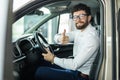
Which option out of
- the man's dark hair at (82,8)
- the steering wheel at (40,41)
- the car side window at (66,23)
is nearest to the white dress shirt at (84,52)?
the man's dark hair at (82,8)

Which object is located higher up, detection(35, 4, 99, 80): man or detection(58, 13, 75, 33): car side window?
detection(58, 13, 75, 33): car side window

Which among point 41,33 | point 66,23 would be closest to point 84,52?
point 41,33

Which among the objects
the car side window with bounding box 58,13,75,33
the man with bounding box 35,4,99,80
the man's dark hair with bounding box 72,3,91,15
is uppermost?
the man's dark hair with bounding box 72,3,91,15

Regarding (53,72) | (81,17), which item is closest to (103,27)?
(81,17)

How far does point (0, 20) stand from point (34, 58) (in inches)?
90.7

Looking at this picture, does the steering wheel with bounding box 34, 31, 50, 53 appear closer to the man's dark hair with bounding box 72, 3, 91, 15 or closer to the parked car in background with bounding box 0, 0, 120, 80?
the parked car in background with bounding box 0, 0, 120, 80

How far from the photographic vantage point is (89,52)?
9.16 ft

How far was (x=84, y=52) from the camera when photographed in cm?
279

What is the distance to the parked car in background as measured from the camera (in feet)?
3.96

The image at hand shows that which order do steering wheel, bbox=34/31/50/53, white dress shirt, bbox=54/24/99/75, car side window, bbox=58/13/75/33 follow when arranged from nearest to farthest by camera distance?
white dress shirt, bbox=54/24/99/75 < steering wheel, bbox=34/31/50/53 < car side window, bbox=58/13/75/33

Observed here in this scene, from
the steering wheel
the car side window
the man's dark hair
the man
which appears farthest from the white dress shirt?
the car side window

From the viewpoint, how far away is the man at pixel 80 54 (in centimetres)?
281

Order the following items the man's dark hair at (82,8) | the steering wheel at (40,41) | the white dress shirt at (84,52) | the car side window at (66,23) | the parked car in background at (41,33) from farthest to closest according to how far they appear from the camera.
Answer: the car side window at (66,23), the steering wheel at (40,41), the man's dark hair at (82,8), the white dress shirt at (84,52), the parked car in background at (41,33)

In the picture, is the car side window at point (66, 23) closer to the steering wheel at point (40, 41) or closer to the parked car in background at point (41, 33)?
the parked car in background at point (41, 33)
